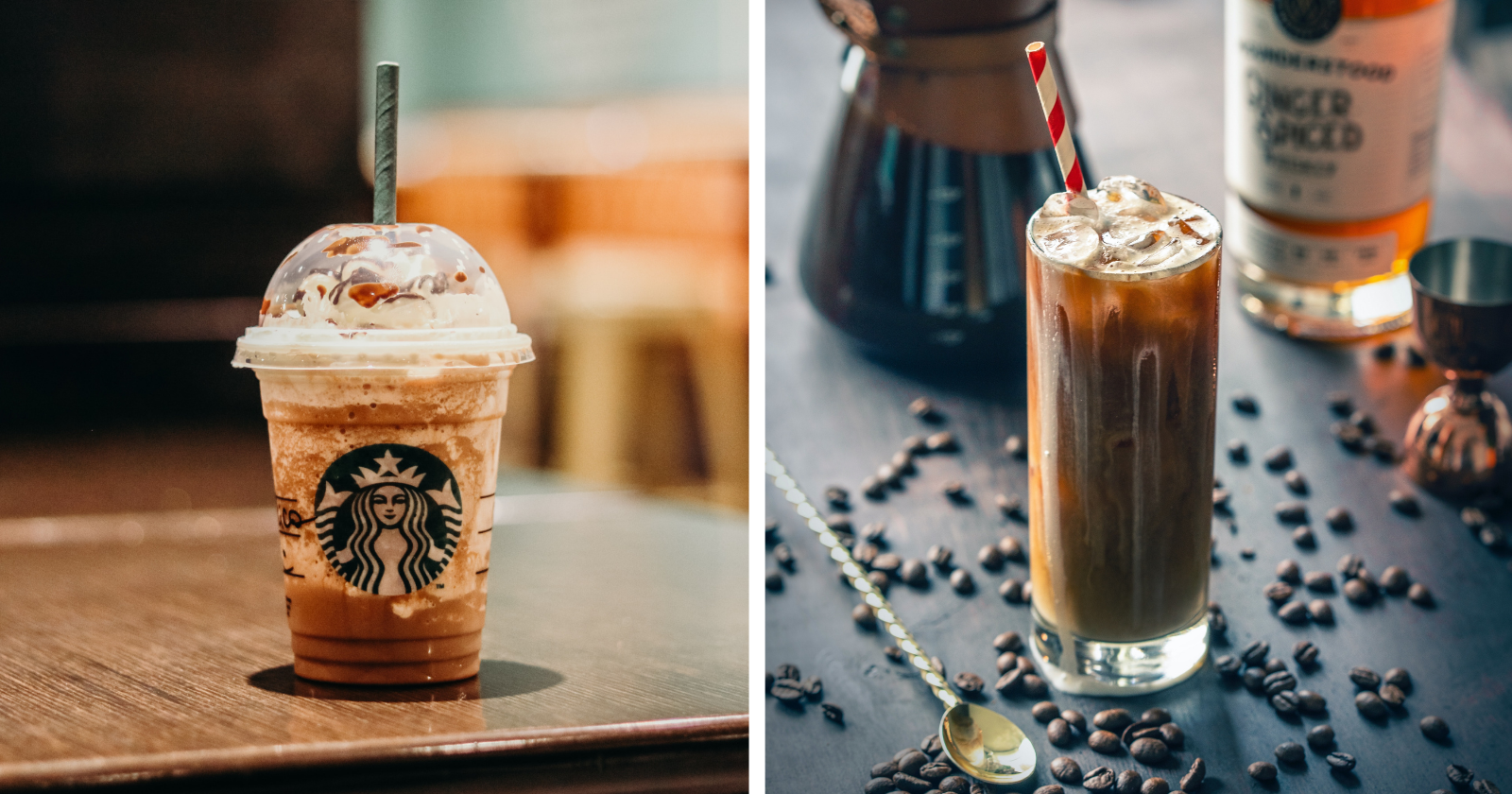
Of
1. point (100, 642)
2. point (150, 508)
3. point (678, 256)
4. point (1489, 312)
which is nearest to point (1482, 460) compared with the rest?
point (1489, 312)

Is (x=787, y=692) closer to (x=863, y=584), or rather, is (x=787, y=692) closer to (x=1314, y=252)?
(x=863, y=584)

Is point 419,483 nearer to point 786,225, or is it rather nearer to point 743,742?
point 743,742

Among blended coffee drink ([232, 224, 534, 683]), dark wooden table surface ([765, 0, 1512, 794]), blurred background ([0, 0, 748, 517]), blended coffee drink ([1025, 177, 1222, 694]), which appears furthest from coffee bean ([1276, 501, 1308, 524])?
blurred background ([0, 0, 748, 517])

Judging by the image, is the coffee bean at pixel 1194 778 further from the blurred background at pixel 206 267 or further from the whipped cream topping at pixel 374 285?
the blurred background at pixel 206 267

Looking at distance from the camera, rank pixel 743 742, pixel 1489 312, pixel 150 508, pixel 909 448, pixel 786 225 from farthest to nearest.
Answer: pixel 786 225 → pixel 150 508 → pixel 909 448 → pixel 1489 312 → pixel 743 742

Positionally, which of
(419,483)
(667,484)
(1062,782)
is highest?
(419,483)

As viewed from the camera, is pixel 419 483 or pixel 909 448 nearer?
pixel 419 483

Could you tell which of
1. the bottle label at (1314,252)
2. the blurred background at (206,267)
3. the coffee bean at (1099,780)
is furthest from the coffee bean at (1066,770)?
the blurred background at (206,267)
